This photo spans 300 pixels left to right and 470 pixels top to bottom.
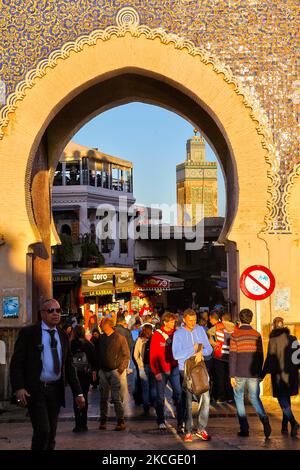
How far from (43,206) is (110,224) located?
55.1 ft

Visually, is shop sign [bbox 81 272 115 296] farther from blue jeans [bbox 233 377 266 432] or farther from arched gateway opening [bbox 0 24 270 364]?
blue jeans [bbox 233 377 266 432]

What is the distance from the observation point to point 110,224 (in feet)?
102

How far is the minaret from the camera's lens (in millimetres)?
50062

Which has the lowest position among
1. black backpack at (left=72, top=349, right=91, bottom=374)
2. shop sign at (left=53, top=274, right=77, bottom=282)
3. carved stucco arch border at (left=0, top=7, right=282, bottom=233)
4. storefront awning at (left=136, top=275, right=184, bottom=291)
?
black backpack at (left=72, top=349, right=91, bottom=374)

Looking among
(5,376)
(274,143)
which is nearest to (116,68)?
(274,143)

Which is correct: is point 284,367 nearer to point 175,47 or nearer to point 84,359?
point 84,359

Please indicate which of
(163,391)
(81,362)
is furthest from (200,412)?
(81,362)

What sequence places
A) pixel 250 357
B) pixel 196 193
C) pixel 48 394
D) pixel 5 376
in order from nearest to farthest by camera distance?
pixel 48 394, pixel 250 357, pixel 5 376, pixel 196 193

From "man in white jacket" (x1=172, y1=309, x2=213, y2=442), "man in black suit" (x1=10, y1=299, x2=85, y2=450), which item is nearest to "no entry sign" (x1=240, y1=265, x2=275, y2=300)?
"man in white jacket" (x1=172, y1=309, x2=213, y2=442)

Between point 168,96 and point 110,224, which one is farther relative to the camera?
point 110,224

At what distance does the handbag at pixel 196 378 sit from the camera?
8062 millimetres

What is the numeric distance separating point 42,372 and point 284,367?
314 centimetres
